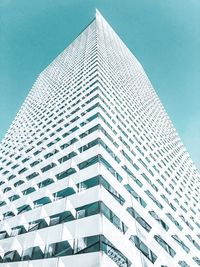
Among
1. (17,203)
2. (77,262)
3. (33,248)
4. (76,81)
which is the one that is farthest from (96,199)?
(76,81)

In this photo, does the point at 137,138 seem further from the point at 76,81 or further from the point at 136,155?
the point at 76,81

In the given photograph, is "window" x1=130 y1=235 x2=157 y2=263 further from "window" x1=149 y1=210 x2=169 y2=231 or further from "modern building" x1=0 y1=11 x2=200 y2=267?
"window" x1=149 y1=210 x2=169 y2=231

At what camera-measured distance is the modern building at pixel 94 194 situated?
10.2 metres

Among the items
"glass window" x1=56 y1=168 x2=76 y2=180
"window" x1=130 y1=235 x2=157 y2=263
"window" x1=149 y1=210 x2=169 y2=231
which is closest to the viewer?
"window" x1=130 y1=235 x2=157 y2=263

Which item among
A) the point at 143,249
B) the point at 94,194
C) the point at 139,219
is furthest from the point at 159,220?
the point at 94,194

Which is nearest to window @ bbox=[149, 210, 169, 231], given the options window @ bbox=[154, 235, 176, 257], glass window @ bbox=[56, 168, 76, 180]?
window @ bbox=[154, 235, 176, 257]

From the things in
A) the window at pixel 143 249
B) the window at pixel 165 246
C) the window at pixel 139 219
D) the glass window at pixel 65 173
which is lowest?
the window at pixel 143 249

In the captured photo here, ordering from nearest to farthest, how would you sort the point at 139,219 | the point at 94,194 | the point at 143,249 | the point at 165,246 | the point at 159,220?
the point at 94,194, the point at 143,249, the point at 139,219, the point at 165,246, the point at 159,220

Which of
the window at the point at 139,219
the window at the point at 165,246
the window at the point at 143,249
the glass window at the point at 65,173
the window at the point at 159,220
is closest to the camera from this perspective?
the window at the point at 143,249

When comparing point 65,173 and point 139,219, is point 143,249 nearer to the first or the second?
point 139,219

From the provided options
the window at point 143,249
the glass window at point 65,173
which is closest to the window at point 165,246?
the window at point 143,249

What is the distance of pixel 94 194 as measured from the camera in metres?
11.2

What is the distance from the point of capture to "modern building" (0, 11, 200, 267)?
1016 cm

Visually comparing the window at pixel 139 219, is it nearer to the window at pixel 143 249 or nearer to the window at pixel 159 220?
the window at pixel 143 249
